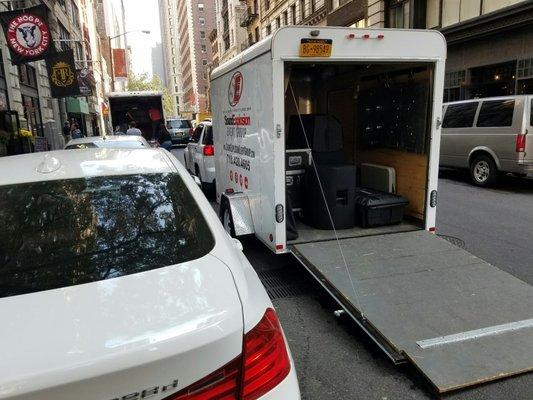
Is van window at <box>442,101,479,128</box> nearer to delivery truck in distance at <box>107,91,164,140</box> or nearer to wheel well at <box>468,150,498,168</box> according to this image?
wheel well at <box>468,150,498,168</box>

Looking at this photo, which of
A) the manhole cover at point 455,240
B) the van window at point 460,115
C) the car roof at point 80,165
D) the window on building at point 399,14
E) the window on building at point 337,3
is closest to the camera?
the car roof at point 80,165

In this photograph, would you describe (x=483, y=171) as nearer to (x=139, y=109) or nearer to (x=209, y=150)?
(x=209, y=150)

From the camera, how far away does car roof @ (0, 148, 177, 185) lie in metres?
2.70

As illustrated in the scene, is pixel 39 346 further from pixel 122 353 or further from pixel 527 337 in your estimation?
pixel 527 337

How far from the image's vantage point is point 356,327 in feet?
13.4

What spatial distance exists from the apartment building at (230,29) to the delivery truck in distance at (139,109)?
106 feet

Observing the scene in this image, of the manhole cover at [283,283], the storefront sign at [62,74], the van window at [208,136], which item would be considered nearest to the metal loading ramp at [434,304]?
the manhole cover at [283,283]

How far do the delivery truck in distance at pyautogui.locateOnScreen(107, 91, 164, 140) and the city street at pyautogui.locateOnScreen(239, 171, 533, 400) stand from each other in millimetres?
15153

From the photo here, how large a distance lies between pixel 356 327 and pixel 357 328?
0.06ft

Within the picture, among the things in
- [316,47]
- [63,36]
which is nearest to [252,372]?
[316,47]

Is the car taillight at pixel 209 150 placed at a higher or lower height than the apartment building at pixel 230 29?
lower

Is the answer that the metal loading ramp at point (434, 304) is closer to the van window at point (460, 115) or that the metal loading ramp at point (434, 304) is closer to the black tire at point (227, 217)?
the black tire at point (227, 217)

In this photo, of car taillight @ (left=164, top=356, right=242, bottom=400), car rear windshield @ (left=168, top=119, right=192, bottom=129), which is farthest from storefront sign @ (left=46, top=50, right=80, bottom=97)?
car taillight @ (left=164, top=356, right=242, bottom=400)

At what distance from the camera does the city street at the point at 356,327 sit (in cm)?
315
